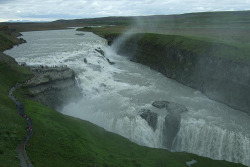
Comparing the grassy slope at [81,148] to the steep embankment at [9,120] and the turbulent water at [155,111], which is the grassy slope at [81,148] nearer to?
the steep embankment at [9,120]

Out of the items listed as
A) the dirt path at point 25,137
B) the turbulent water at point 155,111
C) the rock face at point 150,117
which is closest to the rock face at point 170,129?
the turbulent water at point 155,111

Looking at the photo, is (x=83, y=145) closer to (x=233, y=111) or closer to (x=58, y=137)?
(x=58, y=137)

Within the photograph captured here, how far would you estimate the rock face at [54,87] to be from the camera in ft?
125

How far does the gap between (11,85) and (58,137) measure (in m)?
19.7

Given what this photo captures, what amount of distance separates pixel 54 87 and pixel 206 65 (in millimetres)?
34657

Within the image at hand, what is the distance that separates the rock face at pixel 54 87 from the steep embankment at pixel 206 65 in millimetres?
28155

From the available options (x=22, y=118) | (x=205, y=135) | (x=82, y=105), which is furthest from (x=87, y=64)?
(x=205, y=135)

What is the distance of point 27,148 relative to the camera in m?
20.1

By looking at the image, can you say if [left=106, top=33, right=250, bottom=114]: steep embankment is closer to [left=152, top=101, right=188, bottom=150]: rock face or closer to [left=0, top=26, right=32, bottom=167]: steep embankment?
[left=152, top=101, right=188, bottom=150]: rock face

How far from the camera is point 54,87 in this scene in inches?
1596

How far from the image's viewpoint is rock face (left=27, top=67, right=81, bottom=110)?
38.0 metres

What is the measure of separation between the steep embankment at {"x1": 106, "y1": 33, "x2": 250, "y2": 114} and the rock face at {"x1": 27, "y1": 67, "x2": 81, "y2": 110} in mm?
28155

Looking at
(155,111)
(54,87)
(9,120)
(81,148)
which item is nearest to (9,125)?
(9,120)

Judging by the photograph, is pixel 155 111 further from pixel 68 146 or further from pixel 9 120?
pixel 9 120
